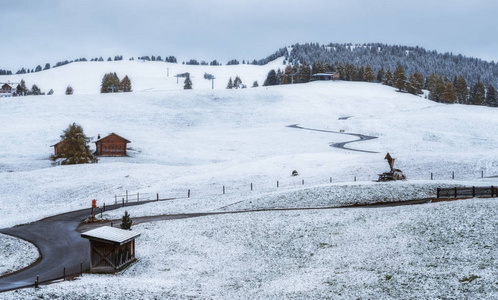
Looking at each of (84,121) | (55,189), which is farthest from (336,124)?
(55,189)

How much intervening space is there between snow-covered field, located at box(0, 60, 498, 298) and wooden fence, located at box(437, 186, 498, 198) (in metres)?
4.44

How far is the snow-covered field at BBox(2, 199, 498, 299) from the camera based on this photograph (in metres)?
18.8

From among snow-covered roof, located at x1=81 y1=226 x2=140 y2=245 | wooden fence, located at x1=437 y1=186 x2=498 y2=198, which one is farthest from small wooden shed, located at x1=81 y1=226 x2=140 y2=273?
wooden fence, located at x1=437 y1=186 x2=498 y2=198

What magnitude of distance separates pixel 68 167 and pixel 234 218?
4215 cm

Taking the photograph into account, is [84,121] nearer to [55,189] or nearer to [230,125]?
[230,125]

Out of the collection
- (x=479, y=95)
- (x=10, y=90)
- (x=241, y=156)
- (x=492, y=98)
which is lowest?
(x=241, y=156)

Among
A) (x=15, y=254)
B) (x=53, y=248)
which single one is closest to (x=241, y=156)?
(x=53, y=248)

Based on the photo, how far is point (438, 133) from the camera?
322 ft

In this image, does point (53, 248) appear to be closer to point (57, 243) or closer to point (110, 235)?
point (57, 243)

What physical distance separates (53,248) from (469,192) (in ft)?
98.3

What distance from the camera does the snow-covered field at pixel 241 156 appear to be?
110 ft

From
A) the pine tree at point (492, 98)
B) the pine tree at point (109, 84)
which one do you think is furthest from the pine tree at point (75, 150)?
the pine tree at point (492, 98)

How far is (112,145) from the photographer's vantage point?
82.0 metres

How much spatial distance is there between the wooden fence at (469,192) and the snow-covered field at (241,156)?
4.44 metres
